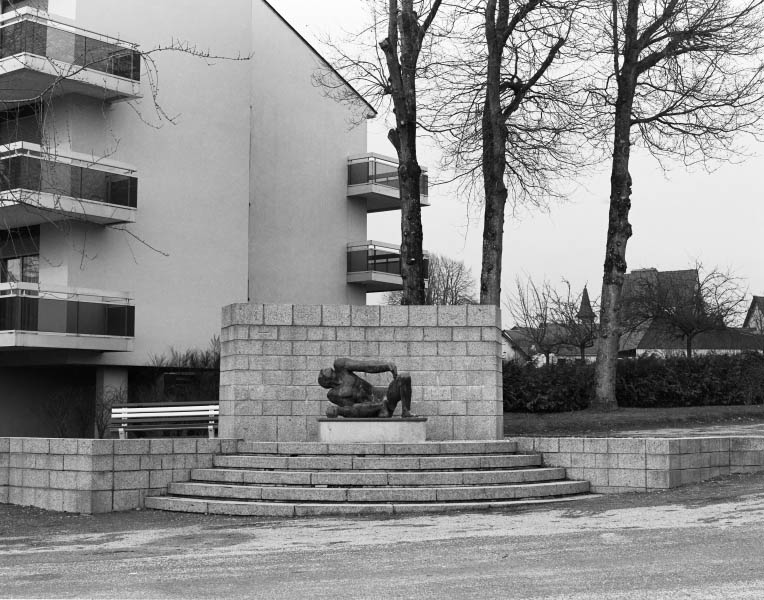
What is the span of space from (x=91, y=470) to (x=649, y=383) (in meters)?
18.8

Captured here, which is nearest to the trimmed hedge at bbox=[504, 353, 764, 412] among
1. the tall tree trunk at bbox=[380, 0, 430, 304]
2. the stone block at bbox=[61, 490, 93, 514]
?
the tall tree trunk at bbox=[380, 0, 430, 304]

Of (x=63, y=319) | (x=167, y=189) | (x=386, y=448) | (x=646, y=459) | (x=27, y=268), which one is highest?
(x=167, y=189)

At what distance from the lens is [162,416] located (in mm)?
→ 19234

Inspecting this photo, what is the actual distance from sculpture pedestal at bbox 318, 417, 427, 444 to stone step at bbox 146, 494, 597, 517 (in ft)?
7.84

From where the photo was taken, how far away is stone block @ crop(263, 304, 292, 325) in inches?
701

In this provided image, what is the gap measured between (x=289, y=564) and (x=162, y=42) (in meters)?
24.4

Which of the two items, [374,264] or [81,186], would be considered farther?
[374,264]

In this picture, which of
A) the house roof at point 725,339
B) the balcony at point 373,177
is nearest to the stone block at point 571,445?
the balcony at point 373,177

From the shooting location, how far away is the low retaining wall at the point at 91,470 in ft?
47.6

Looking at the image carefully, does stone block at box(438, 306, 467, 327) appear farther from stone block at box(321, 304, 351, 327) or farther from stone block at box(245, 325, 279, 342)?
stone block at box(245, 325, 279, 342)

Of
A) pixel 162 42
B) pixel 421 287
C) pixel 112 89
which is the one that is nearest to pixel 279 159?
pixel 162 42

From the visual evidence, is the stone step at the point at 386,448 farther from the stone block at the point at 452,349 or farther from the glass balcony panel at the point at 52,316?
the glass balcony panel at the point at 52,316

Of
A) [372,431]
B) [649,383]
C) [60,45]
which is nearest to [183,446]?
[372,431]

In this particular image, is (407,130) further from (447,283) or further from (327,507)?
(447,283)
